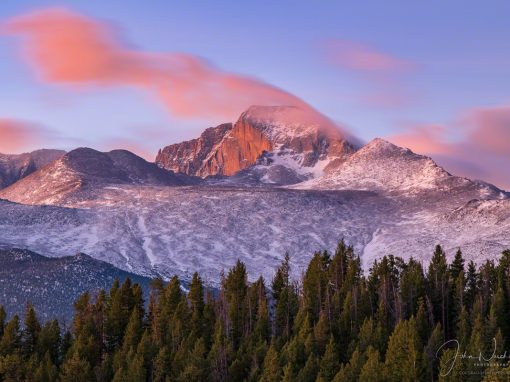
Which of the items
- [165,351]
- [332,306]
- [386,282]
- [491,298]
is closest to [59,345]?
[165,351]

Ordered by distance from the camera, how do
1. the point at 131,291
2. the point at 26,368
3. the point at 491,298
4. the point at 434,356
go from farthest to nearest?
the point at 131,291, the point at 491,298, the point at 26,368, the point at 434,356

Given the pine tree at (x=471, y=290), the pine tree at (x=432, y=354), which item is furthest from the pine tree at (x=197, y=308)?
the pine tree at (x=471, y=290)

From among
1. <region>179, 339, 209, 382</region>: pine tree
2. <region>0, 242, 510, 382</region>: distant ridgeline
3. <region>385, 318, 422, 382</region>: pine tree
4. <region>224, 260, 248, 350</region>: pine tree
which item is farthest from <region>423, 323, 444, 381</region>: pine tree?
<region>224, 260, 248, 350</region>: pine tree

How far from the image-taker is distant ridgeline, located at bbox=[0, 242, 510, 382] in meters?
131

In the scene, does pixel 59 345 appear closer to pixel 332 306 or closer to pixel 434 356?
pixel 332 306

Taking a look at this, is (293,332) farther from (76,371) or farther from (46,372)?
(46,372)

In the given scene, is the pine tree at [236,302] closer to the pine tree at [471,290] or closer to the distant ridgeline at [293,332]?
the distant ridgeline at [293,332]

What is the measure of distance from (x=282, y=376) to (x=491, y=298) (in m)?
49.7

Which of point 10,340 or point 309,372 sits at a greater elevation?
point 10,340

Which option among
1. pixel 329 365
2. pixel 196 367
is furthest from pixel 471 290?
pixel 196 367

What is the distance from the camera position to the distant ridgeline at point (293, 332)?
131 metres

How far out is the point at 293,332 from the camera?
530ft

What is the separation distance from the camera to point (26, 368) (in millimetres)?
145000
